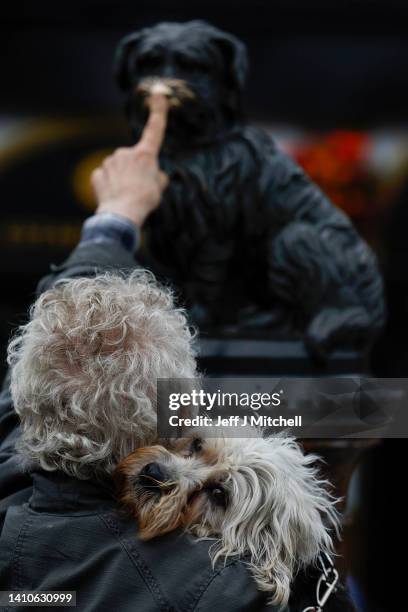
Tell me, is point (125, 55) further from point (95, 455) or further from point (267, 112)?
point (267, 112)

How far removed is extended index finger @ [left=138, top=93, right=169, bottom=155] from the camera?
57.8 inches

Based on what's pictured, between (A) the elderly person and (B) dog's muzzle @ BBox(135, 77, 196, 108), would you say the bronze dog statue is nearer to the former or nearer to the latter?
(B) dog's muzzle @ BBox(135, 77, 196, 108)

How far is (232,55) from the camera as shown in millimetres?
1548

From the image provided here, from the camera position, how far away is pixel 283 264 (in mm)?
1595

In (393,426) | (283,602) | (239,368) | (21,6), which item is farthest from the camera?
(21,6)

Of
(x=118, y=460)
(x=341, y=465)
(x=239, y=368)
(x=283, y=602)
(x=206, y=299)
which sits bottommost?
(x=283, y=602)

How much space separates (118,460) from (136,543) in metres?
0.09

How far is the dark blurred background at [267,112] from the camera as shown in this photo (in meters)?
3.18

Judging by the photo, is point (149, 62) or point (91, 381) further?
point (149, 62)

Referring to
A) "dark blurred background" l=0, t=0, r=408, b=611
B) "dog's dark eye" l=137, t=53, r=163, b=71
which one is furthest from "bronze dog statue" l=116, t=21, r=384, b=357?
"dark blurred background" l=0, t=0, r=408, b=611

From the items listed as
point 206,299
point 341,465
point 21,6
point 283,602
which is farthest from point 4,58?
point 283,602

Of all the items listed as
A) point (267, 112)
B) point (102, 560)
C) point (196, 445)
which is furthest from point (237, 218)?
point (267, 112)

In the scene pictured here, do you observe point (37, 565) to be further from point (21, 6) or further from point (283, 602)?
point (21, 6)

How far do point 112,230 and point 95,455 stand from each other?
55cm
